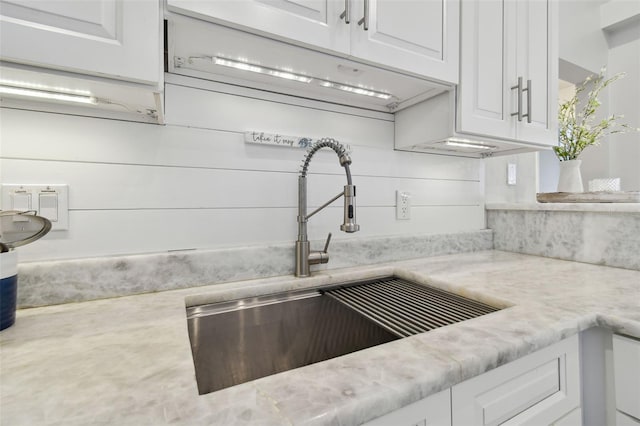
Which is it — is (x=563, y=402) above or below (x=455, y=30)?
below

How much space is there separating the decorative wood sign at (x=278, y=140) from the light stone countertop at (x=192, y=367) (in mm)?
498

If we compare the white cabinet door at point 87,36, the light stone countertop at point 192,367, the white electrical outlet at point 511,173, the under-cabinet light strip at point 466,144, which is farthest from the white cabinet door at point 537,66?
the white cabinet door at point 87,36

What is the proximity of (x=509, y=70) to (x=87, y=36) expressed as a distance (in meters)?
1.33

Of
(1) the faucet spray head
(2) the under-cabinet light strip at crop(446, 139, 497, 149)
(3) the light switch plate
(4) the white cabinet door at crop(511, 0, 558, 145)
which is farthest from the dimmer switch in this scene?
(4) the white cabinet door at crop(511, 0, 558, 145)

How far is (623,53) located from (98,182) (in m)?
3.44

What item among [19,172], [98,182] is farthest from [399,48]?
[19,172]

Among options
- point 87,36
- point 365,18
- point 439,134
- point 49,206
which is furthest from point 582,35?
point 49,206

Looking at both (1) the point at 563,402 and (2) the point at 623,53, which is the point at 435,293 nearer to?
(1) the point at 563,402

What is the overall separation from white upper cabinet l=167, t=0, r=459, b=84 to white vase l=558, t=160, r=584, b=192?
946 mm

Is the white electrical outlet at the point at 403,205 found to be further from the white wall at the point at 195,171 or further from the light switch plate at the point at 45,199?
the light switch plate at the point at 45,199

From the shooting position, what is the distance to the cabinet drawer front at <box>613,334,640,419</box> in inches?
26.6

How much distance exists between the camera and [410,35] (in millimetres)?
919

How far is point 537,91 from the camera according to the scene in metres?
1.22

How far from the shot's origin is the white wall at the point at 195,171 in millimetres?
797
